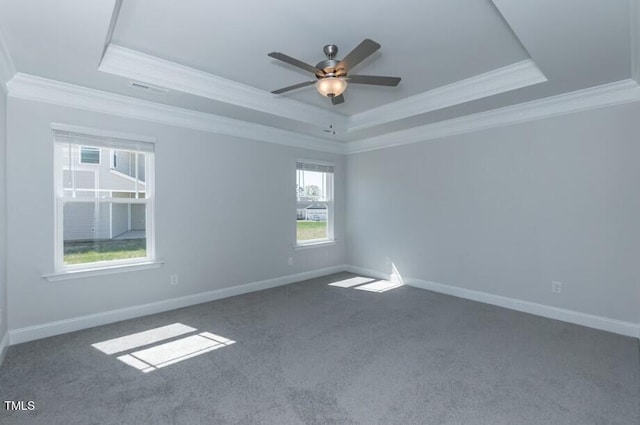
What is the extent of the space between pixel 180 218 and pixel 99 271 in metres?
1.00

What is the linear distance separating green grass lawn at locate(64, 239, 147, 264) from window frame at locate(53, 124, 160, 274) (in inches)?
1.7

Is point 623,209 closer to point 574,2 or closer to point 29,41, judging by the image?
point 574,2

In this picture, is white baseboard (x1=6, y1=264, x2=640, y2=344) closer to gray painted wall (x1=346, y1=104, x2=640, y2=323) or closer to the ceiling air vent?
gray painted wall (x1=346, y1=104, x2=640, y2=323)

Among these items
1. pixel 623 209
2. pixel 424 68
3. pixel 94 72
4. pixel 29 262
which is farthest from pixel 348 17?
pixel 29 262

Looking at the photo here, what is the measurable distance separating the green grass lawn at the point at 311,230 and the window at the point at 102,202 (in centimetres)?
233

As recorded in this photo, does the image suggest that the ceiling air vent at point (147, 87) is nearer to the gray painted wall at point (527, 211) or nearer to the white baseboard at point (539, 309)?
the gray painted wall at point (527, 211)

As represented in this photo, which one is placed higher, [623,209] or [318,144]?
[318,144]

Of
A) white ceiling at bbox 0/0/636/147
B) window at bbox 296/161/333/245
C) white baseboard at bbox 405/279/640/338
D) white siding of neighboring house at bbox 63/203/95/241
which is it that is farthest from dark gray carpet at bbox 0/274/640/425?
white ceiling at bbox 0/0/636/147

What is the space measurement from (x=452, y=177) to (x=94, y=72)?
431 centimetres

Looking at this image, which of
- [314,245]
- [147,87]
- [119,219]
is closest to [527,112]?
[314,245]

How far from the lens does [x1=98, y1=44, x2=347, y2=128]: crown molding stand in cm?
284

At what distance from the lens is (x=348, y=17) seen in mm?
2365

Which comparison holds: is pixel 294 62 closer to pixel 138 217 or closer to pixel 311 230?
pixel 138 217

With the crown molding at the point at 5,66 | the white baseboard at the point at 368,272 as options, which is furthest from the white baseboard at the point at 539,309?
the crown molding at the point at 5,66
